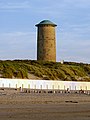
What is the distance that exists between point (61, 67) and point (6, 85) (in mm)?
21120

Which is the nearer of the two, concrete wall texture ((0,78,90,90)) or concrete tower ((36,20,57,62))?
concrete wall texture ((0,78,90,90))

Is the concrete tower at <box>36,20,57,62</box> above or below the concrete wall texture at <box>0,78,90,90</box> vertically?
above

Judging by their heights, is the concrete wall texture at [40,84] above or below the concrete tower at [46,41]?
below

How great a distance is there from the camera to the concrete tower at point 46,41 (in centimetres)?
7288

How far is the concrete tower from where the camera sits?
72875 millimetres

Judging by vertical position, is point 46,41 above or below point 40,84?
above

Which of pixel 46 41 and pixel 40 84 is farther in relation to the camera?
pixel 46 41

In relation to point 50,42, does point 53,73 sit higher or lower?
lower

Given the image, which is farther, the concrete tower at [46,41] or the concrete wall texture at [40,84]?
the concrete tower at [46,41]

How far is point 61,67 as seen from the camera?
2384 inches

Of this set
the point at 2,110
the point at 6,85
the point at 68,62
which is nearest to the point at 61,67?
the point at 68,62

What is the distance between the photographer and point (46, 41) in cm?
7431

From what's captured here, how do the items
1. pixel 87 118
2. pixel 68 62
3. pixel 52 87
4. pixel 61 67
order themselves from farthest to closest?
pixel 68 62
pixel 61 67
pixel 52 87
pixel 87 118

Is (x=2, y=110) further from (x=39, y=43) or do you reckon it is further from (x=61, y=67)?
(x=39, y=43)
